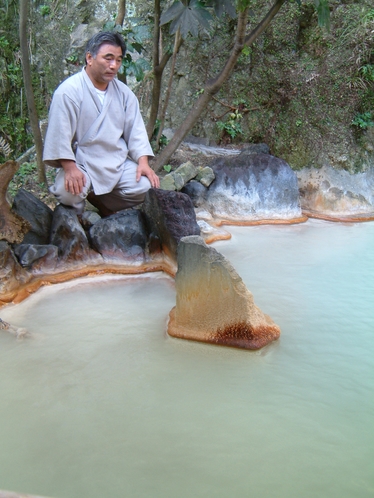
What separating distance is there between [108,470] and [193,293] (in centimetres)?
124

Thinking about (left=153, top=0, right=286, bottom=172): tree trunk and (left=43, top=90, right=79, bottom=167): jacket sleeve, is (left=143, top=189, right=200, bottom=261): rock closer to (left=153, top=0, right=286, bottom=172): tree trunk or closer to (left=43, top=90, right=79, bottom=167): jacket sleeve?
(left=43, top=90, right=79, bottom=167): jacket sleeve

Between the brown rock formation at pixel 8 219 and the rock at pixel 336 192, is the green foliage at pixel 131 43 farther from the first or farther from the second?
the rock at pixel 336 192

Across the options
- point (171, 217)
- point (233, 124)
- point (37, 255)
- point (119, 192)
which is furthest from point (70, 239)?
point (233, 124)

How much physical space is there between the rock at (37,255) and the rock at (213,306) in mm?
1188

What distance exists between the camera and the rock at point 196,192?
17.9 ft

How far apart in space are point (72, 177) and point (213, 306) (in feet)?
5.14

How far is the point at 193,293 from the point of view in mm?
2914

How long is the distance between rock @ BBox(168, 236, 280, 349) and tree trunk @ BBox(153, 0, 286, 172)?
8.47ft

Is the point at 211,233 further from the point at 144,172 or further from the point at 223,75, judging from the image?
the point at 223,75

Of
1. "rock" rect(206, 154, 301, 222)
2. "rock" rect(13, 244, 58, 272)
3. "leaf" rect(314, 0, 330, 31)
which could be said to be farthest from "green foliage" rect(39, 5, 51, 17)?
"rock" rect(13, 244, 58, 272)

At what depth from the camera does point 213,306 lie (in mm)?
2877

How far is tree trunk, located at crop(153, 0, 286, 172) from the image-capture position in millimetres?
4602

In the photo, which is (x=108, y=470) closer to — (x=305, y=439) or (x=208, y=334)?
(x=305, y=439)

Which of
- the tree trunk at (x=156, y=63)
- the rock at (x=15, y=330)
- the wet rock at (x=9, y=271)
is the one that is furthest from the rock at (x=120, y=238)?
the tree trunk at (x=156, y=63)
